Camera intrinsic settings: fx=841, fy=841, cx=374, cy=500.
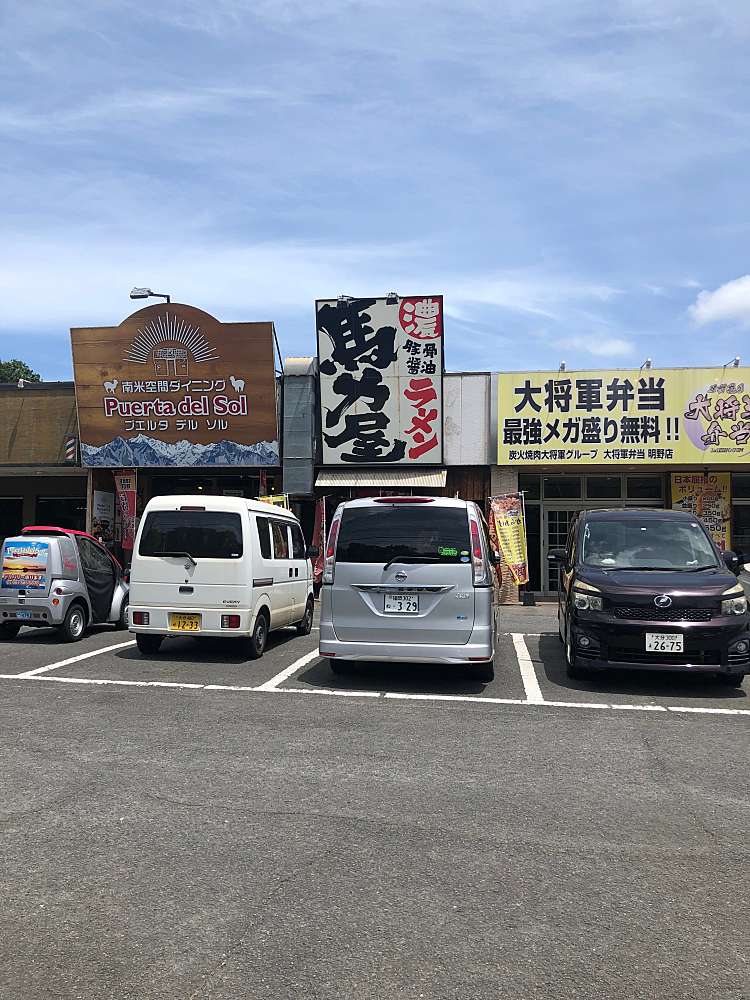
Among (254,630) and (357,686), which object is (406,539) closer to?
(357,686)

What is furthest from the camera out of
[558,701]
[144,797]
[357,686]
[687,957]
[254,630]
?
[254,630]

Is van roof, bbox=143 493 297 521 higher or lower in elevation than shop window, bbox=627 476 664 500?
lower

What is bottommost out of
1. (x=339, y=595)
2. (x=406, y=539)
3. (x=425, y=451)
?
(x=339, y=595)

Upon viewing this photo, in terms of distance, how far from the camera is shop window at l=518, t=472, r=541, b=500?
21.4 meters

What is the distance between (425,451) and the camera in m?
20.0

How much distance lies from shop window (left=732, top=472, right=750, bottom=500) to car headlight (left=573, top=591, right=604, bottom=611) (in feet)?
44.6

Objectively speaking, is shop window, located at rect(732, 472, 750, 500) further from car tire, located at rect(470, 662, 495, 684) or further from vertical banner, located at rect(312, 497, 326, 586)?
car tire, located at rect(470, 662, 495, 684)

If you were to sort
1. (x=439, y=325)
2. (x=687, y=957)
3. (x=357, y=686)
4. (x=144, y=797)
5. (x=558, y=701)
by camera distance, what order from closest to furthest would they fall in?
(x=687, y=957), (x=144, y=797), (x=558, y=701), (x=357, y=686), (x=439, y=325)

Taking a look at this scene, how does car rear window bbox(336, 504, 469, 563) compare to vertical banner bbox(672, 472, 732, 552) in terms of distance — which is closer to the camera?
car rear window bbox(336, 504, 469, 563)

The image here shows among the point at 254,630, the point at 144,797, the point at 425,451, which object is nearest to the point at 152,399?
the point at 425,451

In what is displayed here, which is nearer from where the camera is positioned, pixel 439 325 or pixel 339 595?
pixel 339 595

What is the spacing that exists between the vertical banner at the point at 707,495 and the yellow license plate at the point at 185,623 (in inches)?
550

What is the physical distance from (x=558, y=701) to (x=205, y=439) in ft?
45.8

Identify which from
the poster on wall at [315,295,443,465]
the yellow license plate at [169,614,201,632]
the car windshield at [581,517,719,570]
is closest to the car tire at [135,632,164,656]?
the yellow license plate at [169,614,201,632]
